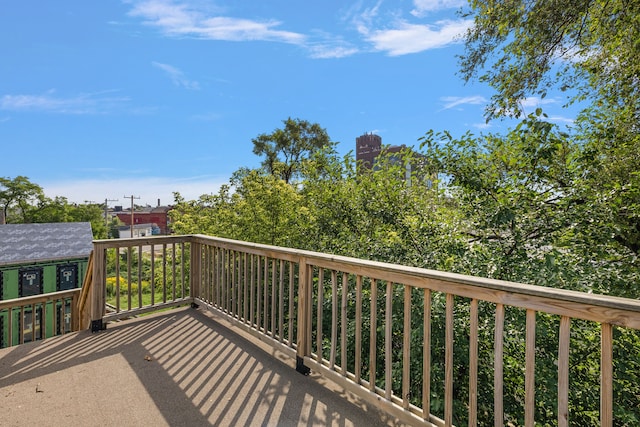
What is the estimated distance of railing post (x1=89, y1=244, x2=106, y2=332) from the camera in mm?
3225

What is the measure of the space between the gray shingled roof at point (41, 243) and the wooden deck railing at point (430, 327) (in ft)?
43.2

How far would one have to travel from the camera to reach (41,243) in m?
13.9

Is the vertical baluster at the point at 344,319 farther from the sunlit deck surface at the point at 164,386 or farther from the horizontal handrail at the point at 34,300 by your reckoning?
the horizontal handrail at the point at 34,300

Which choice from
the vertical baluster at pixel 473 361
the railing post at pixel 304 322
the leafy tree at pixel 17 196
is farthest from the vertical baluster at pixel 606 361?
the leafy tree at pixel 17 196

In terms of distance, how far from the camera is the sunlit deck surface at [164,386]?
6.16 ft

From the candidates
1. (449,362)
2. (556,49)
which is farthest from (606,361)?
(556,49)

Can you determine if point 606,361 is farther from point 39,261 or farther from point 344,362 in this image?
point 39,261

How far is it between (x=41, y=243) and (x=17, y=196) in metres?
15.5

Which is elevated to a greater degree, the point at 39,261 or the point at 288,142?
the point at 288,142

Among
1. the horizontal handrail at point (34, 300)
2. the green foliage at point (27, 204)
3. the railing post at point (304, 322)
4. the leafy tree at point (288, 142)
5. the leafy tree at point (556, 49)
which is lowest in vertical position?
the horizontal handrail at point (34, 300)

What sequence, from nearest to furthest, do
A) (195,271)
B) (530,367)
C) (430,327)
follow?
(530,367), (430,327), (195,271)

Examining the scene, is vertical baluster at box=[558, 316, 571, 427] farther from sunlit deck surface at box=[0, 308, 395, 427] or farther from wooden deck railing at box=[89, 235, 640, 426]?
sunlit deck surface at box=[0, 308, 395, 427]

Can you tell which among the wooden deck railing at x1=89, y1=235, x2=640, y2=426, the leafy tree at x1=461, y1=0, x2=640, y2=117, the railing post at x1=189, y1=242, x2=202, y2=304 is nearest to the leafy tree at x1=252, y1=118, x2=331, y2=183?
the leafy tree at x1=461, y1=0, x2=640, y2=117

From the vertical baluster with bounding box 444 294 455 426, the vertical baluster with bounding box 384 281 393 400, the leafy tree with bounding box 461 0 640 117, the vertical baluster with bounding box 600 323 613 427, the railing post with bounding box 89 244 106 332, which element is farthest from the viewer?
the leafy tree with bounding box 461 0 640 117
